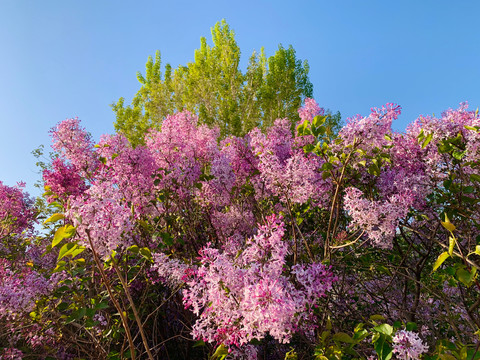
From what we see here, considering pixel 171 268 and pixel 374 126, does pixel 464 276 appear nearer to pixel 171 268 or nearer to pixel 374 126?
pixel 374 126

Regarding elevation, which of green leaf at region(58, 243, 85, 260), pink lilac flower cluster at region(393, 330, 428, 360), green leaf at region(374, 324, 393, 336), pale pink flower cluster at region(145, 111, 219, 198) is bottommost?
pink lilac flower cluster at region(393, 330, 428, 360)

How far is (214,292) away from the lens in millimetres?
1753

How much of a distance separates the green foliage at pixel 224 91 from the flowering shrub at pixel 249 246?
12.2 meters

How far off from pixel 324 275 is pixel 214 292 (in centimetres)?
62

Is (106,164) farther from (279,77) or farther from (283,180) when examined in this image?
(279,77)

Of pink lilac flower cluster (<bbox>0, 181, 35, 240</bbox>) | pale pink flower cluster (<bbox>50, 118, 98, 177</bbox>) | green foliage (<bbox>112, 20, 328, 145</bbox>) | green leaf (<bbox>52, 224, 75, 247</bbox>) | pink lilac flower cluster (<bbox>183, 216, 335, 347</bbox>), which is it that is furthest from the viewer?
green foliage (<bbox>112, 20, 328, 145</bbox>)

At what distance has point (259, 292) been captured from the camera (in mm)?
A: 1535

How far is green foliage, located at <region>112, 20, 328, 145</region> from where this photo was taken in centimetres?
1709

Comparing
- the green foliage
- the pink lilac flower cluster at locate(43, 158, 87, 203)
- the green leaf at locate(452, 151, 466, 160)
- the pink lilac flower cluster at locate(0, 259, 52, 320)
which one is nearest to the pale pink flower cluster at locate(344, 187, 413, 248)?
the green leaf at locate(452, 151, 466, 160)

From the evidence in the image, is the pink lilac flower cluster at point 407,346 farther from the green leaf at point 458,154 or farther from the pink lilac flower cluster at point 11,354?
the pink lilac flower cluster at point 11,354

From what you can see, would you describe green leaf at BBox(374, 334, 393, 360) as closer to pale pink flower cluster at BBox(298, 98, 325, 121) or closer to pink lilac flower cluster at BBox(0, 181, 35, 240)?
pale pink flower cluster at BBox(298, 98, 325, 121)

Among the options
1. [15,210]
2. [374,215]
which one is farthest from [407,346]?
[15,210]

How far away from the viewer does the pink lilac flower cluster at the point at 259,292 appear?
1.54 m

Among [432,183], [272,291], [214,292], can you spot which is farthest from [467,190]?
[214,292]
